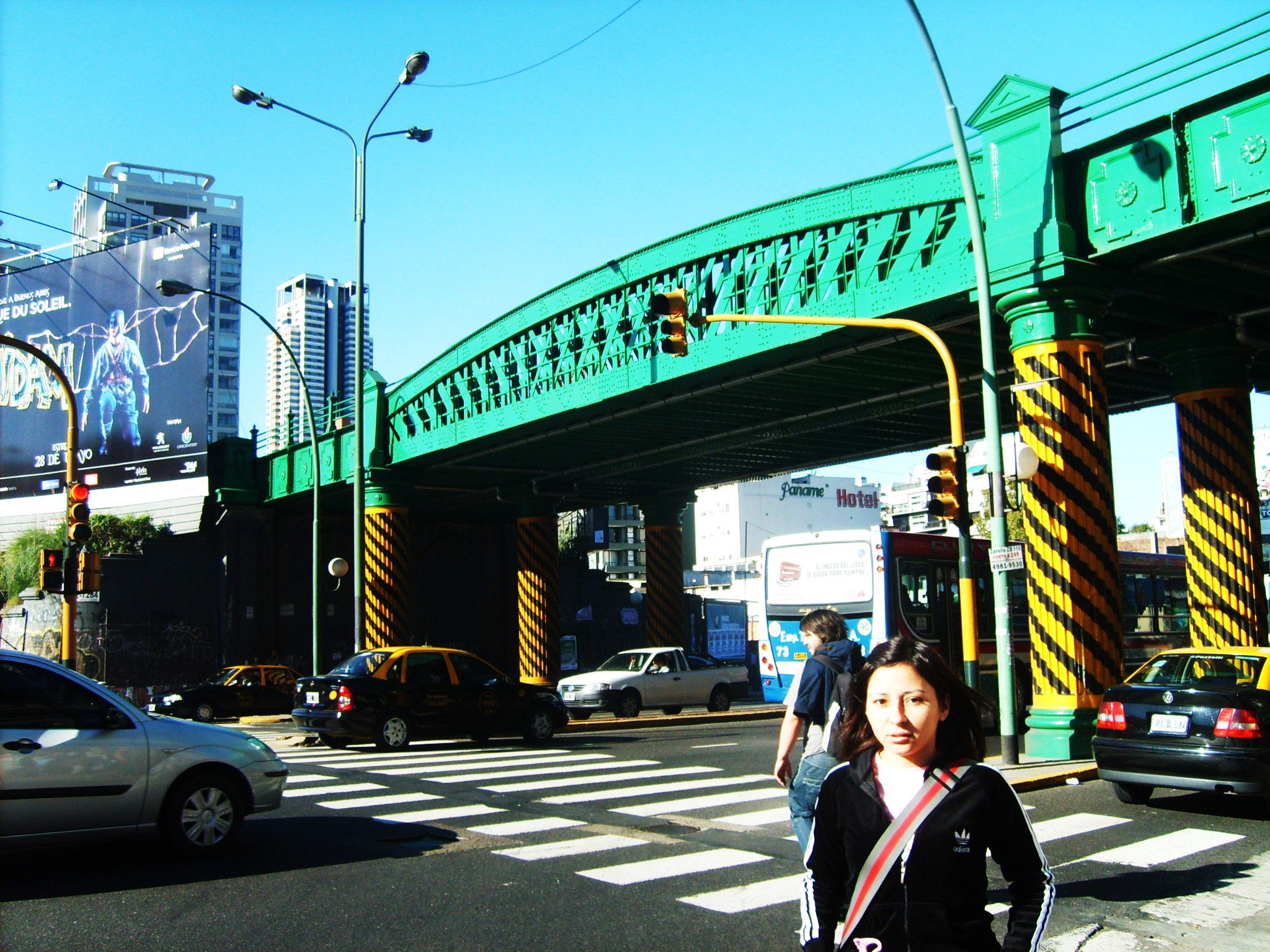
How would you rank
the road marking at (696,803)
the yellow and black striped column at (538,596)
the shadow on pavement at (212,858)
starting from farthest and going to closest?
the yellow and black striped column at (538,596), the road marking at (696,803), the shadow on pavement at (212,858)

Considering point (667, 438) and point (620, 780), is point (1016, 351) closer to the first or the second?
point (620, 780)

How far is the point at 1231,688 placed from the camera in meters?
10.4

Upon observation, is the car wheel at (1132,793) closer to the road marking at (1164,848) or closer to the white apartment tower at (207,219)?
the road marking at (1164,848)

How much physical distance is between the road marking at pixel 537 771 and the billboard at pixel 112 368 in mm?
28239

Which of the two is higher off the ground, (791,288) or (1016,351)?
(791,288)

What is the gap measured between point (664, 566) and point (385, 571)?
10627 mm

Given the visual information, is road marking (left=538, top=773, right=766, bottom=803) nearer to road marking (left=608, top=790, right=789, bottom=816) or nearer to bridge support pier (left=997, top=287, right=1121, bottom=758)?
road marking (left=608, top=790, right=789, bottom=816)

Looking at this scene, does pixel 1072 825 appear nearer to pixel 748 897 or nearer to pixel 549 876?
pixel 748 897

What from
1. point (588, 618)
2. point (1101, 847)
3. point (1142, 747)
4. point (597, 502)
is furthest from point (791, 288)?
point (588, 618)

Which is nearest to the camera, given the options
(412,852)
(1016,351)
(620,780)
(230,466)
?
(412,852)

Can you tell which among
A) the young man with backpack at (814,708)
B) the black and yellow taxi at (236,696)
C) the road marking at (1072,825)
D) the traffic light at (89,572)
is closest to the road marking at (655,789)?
the road marking at (1072,825)

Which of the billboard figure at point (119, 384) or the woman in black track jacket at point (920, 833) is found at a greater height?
the billboard figure at point (119, 384)

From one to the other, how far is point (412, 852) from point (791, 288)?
1319 cm

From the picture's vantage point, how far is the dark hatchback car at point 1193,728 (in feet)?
32.9
